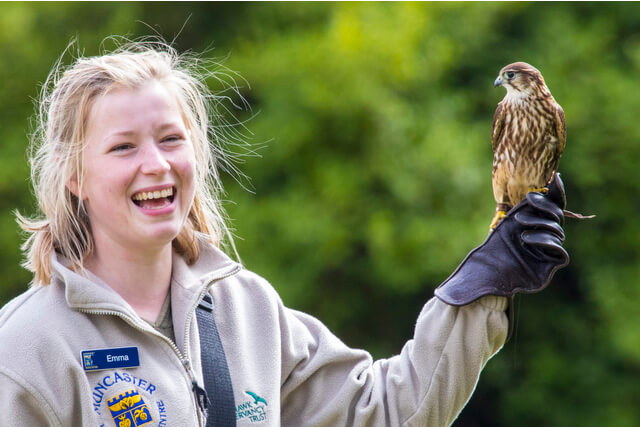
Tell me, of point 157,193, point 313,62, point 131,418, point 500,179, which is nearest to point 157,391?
point 131,418

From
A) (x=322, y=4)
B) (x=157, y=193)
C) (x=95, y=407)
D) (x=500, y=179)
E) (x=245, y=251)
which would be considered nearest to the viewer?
(x=95, y=407)

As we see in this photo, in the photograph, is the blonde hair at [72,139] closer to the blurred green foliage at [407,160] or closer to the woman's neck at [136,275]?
the woman's neck at [136,275]

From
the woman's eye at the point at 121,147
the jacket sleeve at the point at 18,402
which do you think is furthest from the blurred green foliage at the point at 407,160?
the jacket sleeve at the point at 18,402

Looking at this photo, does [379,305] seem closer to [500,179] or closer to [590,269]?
[590,269]

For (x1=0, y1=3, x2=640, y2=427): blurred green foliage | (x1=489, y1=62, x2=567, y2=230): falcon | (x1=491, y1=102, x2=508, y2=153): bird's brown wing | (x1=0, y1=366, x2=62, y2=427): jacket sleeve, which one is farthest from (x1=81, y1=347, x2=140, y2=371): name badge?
(x1=0, y1=3, x2=640, y2=427): blurred green foliage

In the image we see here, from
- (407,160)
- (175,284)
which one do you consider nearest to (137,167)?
(175,284)

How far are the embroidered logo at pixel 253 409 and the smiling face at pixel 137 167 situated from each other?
429 mm

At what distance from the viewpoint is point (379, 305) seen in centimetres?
834

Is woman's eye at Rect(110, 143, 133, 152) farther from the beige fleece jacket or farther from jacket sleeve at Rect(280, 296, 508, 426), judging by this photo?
jacket sleeve at Rect(280, 296, 508, 426)

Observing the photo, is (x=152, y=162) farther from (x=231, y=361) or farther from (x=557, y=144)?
(x=557, y=144)

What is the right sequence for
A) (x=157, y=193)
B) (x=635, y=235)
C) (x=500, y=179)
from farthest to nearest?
(x=635, y=235) < (x=500, y=179) < (x=157, y=193)

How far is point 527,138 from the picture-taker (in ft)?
6.90

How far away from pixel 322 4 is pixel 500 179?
711cm

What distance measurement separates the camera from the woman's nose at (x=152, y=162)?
6.23 feet
